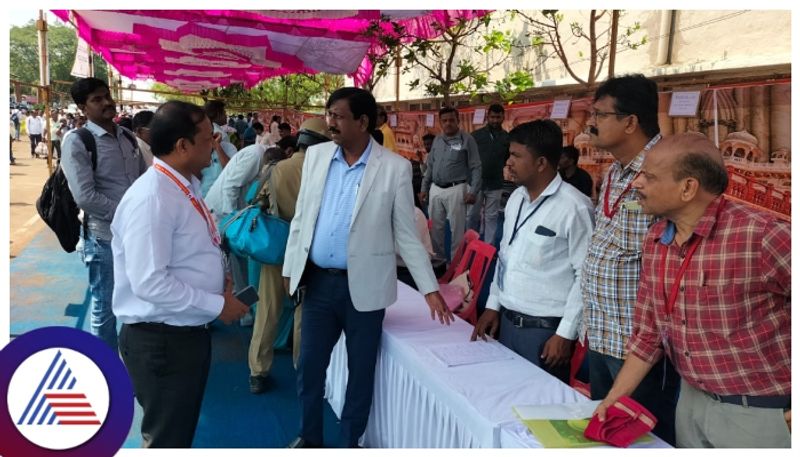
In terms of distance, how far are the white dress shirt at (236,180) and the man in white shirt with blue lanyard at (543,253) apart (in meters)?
2.22

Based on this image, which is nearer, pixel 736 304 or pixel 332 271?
pixel 736 304

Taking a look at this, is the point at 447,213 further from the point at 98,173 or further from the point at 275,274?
the point at 98,173

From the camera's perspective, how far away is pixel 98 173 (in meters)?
3.26

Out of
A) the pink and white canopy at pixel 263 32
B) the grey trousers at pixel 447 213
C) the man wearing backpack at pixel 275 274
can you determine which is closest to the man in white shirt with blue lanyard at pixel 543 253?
the man wearing backpack at pixel 275 274

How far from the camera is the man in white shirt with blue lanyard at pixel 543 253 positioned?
7.25ft

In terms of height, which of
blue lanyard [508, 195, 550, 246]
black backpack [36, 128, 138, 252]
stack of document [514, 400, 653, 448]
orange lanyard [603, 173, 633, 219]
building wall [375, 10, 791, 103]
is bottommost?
stack of document [514, 400, 653, 448]

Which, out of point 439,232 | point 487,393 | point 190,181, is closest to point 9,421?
point 190,181

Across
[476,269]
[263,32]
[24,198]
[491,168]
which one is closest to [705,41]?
[491,168]

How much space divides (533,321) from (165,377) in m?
1.33

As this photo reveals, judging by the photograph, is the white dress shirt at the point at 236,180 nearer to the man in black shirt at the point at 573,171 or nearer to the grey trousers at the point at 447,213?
the man in black shirt at the point at 573,171

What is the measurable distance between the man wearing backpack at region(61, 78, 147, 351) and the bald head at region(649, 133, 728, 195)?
2.76 meters

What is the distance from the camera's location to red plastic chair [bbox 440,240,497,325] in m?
3.41

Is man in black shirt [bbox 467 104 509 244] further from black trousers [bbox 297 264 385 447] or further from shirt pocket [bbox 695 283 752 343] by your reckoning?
shirt pocket [bbox 695 283 752 343]

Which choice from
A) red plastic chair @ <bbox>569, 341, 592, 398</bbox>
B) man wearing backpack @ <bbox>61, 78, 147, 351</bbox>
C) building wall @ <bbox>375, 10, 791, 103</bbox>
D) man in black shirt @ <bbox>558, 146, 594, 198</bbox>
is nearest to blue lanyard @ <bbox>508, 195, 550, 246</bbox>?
red plastic chair @ <bbox>569, 341, 592, 398</bbox>
